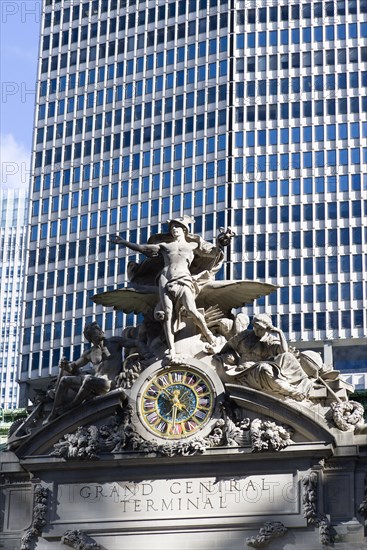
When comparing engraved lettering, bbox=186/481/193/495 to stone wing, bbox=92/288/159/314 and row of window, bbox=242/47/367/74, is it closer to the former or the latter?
stone wing, bbox=92/288/159/314

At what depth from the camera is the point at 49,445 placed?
44188 millimetres

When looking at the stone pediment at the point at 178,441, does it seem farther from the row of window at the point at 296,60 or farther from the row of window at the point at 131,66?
the row of window at the point at 131,66

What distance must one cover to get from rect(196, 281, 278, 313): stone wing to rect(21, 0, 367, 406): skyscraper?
2388 inches

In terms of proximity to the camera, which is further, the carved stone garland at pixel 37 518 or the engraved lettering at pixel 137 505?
the carved stone garland at pixel 37 518

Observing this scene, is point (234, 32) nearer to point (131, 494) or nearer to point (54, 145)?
point (54, 145)

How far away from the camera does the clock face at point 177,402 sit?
43.2 metres

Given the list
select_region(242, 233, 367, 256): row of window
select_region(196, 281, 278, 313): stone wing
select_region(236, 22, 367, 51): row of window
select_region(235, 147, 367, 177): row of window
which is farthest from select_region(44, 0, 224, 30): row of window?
select_region(196, 281, 278, 313): stone wing

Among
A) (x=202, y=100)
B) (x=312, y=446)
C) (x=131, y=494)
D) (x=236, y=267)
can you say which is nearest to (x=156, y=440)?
(x=131, y=494)

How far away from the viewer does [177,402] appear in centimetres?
4353

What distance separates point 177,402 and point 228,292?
4.00m

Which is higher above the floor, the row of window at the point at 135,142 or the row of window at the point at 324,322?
the row of window at the point at 135,142

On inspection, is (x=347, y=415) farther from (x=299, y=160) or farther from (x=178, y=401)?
(x=299, y=160)

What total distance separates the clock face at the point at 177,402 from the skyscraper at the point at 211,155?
206 feet

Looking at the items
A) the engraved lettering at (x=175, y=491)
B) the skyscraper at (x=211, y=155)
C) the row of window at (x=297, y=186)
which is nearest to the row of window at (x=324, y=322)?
the skyscraper at (x=211, y=155)
